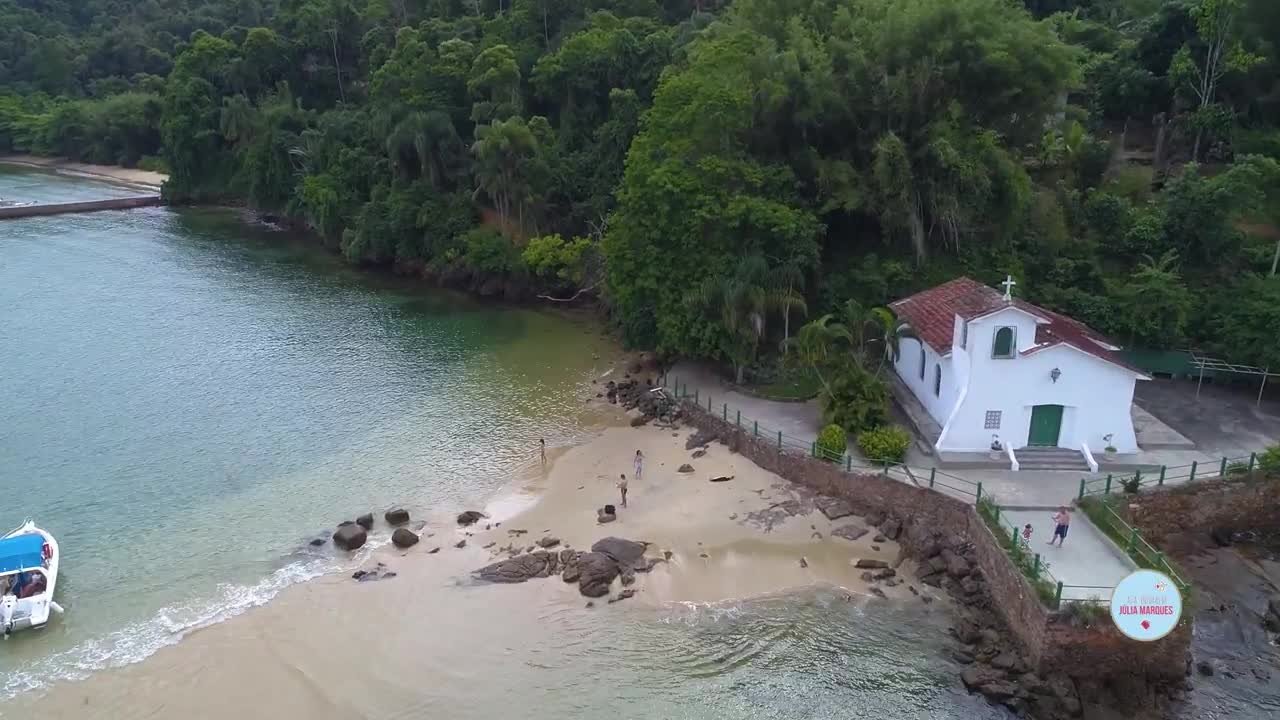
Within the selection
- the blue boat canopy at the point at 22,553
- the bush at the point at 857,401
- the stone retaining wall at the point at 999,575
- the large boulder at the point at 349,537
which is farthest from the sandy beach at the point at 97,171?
the stone retaining wall at the point at 999,575

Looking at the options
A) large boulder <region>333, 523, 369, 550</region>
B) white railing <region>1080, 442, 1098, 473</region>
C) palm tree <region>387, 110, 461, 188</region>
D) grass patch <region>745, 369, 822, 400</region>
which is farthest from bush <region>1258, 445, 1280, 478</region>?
palm tree <region>387, 110, 461, 188</region>

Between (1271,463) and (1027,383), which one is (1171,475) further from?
(1027,383)

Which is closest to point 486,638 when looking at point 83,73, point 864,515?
point 864,515

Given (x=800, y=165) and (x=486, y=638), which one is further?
(x=800, y=165)

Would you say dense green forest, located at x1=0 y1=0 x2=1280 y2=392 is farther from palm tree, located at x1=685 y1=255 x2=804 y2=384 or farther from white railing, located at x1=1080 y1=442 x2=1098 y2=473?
white railing, located at x1=1080 y1=442 x2=1098 y2=473

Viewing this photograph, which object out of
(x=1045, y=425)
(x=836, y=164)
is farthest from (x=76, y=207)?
(x=1045, y=425)

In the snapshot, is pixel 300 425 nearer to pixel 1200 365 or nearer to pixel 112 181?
pixel 1200 365
